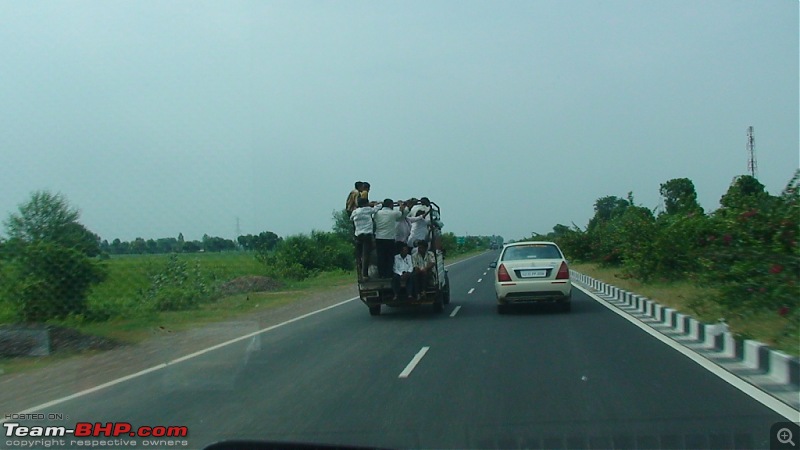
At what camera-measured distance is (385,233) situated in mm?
17203

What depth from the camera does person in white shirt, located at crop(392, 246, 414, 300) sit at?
56.2 ft

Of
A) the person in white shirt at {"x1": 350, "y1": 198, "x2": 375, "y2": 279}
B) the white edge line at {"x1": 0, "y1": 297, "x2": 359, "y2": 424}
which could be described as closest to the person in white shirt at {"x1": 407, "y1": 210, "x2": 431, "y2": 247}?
the person in white shirt at {"x1": 350, "y1": 198, "x2": 375, "y2": 279}

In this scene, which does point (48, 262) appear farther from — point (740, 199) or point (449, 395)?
point (740, 199)

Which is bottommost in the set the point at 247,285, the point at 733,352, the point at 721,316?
the point at 733,352

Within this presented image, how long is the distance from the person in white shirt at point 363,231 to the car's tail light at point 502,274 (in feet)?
9.43

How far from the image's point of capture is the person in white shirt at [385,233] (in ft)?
56.3

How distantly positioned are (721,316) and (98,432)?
35.1 ft

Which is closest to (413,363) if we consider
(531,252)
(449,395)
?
(449,395)

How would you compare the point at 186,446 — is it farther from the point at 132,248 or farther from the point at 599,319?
the point at 132,248

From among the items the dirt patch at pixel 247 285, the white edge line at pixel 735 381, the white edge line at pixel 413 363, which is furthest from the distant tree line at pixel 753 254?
the dirt patch at pixel 247 285

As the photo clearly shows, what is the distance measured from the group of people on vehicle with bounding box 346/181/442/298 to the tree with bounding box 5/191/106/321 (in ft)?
19.6

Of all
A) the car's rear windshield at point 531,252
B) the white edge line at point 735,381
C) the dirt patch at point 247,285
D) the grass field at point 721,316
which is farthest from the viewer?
the dirt patch at point 247,285

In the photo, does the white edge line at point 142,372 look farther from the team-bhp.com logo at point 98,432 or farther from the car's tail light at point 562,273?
the car's tail light at point 562,273

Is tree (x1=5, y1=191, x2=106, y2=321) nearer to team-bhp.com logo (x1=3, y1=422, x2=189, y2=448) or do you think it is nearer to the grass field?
team-bhp.com logo (x1=3, y1=422, x2=189, y2=448)
